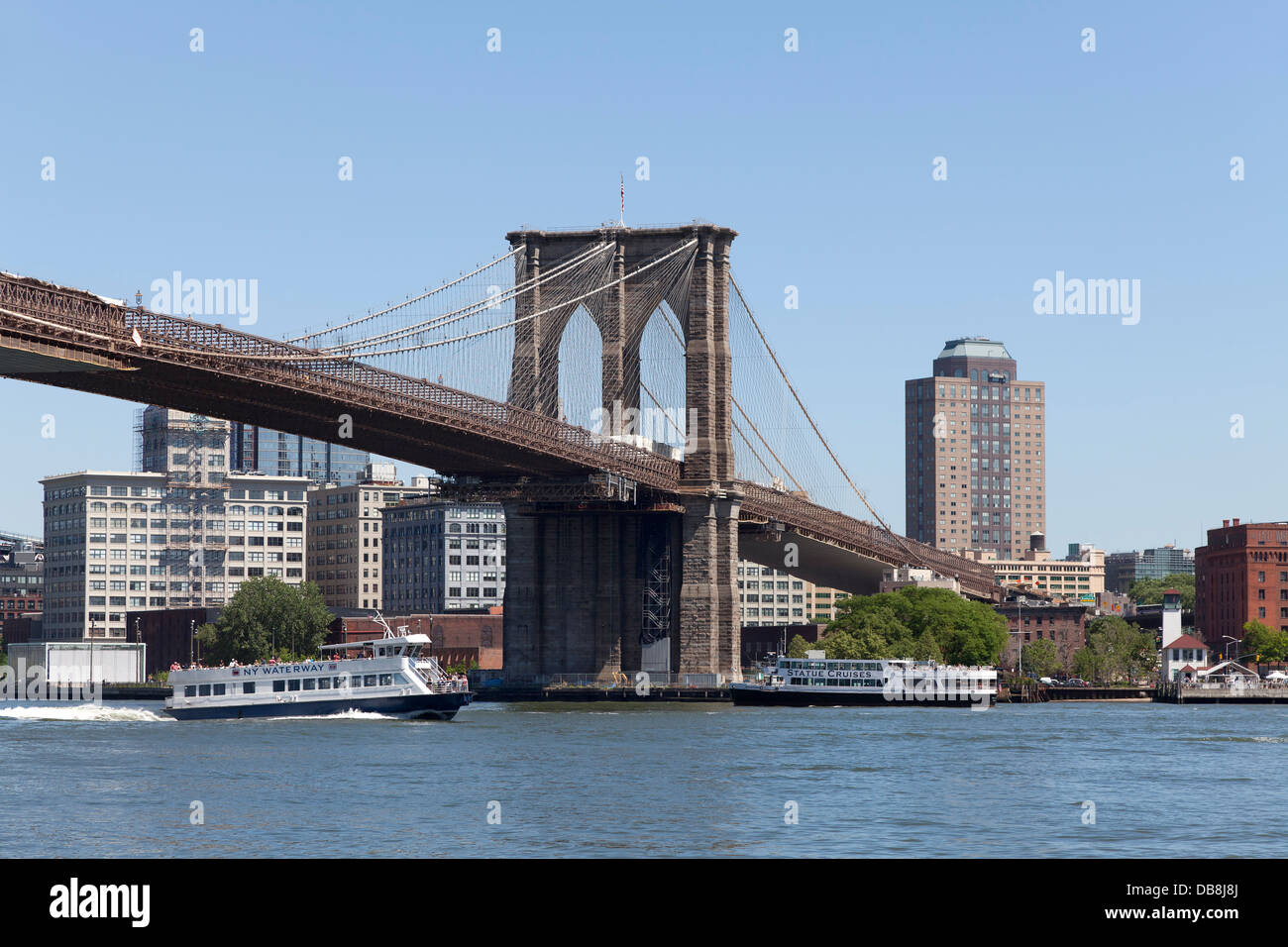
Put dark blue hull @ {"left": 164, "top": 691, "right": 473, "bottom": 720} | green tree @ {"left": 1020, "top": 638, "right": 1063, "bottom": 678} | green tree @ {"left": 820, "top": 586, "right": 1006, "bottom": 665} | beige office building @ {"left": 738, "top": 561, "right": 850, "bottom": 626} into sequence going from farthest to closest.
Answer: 1. beige office building @ {"left": 738, "top": 561, "right": 850, "bottom": 626}
2. green tree @ {"left": 1020, "top": 638, "right": 1063, "bottom": 678}
3. green tree @ {"left": 820, "top": 586, "right": 1006, "bottom": 665}
4. dark blue hull @ {"left": 164, "top": 691, "right": 473, "bottom": 720}

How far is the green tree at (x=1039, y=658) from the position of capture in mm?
121188

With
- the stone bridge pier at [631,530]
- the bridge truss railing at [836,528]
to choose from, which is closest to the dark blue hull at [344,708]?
the stone bridge pier at [631,530]

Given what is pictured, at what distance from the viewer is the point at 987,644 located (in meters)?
113

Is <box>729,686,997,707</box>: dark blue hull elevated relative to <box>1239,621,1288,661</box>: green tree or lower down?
lower down

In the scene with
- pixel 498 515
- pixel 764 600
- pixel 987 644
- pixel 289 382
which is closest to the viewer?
pixel 289 382

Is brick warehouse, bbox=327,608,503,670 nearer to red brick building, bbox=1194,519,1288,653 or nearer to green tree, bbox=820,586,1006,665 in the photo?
green tree, bbox=820,586,1006,665

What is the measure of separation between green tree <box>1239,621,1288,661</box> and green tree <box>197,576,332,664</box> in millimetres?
66324

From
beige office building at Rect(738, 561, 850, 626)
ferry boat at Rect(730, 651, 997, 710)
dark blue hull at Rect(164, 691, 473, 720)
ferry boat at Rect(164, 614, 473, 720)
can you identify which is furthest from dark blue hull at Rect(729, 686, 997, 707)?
beige office building at Rect(738, 561, 850, 626)

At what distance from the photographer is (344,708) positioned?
69250 millimetres

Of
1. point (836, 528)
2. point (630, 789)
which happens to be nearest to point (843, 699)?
point (836, 528)

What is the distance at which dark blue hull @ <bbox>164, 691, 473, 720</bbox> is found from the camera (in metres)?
68.5

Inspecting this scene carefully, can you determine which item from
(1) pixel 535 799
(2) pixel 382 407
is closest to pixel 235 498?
(2) pixel 382 407
